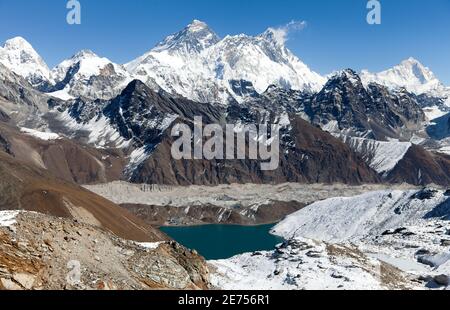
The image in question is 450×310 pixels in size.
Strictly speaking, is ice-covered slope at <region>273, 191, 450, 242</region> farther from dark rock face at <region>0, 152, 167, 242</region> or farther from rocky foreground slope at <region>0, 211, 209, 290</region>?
rocky foreground slope at <region>0, 211, 209, 290</region>

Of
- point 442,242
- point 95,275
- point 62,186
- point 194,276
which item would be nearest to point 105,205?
point 62,186

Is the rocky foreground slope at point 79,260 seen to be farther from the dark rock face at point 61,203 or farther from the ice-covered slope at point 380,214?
the ice-covered slope at point 380,214

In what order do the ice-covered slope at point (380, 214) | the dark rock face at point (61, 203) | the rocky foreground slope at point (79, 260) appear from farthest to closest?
the ice-covered slope at point (380, 214)
the dark rock face at point (61, 203)
the rocky foreground slope at point (79, 260)

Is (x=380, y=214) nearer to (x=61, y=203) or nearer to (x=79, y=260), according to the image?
(x=61, y=203)

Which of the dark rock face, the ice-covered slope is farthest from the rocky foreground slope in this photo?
the ice-covered slope

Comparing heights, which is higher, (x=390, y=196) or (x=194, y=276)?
(x=390, y=196)

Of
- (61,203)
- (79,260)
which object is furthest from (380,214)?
(79,260)

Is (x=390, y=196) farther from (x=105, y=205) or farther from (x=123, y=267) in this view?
(x=123, y=267)

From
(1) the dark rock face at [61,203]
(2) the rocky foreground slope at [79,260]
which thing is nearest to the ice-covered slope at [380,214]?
(1) the dark rock face at [61,203]
